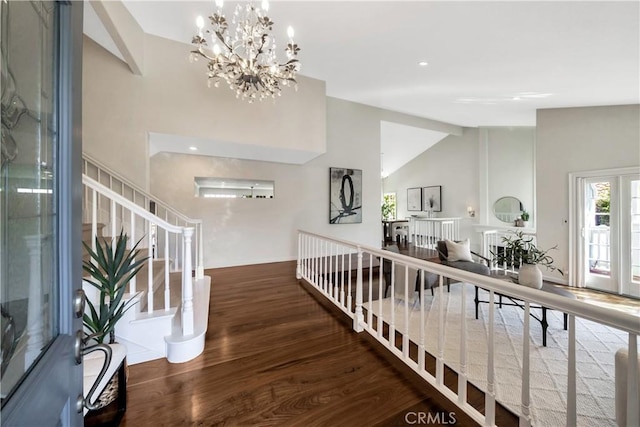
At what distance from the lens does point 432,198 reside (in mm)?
8586

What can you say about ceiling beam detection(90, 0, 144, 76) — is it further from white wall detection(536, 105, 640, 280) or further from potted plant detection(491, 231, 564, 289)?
white wall detection(536, 105, 640, 280)

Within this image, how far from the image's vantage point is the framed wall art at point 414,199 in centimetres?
904

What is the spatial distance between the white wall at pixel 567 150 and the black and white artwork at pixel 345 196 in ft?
11.8

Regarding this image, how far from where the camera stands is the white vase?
9.65 feet

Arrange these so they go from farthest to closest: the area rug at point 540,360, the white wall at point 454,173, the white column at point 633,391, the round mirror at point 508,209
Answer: the white wall at point 454,173 → the round mirror at point 508,209 → the area rug at point 540,360 → the white column at point 633,391

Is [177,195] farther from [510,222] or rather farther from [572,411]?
[510,222]

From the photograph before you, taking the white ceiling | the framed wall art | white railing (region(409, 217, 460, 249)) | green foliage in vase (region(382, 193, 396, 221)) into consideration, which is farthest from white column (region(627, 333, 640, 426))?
green foliage in vase (region(382, 193, 396, 221))

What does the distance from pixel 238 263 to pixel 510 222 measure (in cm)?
706

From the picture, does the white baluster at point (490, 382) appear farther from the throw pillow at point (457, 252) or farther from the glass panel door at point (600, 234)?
the glass panel door at point (600, 234)

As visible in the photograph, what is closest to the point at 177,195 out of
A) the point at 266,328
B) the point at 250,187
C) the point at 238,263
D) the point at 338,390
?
the point at 250,187

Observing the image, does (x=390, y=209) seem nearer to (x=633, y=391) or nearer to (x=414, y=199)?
(x=414, y=199)

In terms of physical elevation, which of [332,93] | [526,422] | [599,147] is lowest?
[526,422]

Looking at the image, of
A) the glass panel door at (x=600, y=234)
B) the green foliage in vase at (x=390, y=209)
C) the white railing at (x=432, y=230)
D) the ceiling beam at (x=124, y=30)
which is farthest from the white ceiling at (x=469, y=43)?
the green foliage in vase at (x=390, y=209)

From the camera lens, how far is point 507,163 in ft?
22.6
